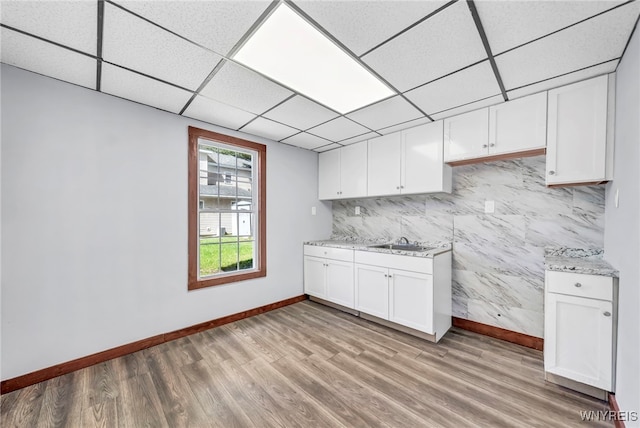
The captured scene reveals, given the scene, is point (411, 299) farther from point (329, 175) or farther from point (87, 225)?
point (87, 225)

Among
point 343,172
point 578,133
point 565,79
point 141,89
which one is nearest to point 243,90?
point 141,89

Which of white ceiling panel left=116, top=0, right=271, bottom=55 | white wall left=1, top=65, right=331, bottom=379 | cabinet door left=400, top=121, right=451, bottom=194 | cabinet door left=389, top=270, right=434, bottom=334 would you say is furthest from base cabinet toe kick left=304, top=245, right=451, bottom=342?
white ceiling panel left=116, top=0, right=271, bottom=55

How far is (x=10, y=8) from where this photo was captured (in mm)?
1309

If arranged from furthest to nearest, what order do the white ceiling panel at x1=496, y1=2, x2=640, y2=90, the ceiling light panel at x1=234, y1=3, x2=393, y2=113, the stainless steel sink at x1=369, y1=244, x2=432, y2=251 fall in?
the stainless steel sink at x1=369, y1=244, x2=432, y2=251 < the ceiling light panel at x1=234, y1=3, x2=393, y2=113 < the white ceiling panel at x1=496, y1=2, x2=640, y2=90

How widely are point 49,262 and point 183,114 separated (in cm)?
177

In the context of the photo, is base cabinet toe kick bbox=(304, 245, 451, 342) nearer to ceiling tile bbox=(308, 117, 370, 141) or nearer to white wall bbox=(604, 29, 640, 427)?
white wall bbox=(604, 29, 640, 427)

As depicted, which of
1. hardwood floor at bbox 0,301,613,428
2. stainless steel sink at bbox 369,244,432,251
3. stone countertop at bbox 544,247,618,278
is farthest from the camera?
stainless steel sink at bbox 369,244,432,251

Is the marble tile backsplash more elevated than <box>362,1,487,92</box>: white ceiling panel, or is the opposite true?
<box>362,1,487,92</box>: white ceiling panel

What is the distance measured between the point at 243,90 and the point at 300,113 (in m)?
0.65

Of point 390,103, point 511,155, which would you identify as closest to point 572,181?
point 511,155

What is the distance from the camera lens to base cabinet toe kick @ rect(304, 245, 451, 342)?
2.56 metres

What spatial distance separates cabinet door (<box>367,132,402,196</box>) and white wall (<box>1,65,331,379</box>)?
89.7 inches

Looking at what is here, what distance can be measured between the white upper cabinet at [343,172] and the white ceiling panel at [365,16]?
203 centimetres

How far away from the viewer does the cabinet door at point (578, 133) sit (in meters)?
1.88
